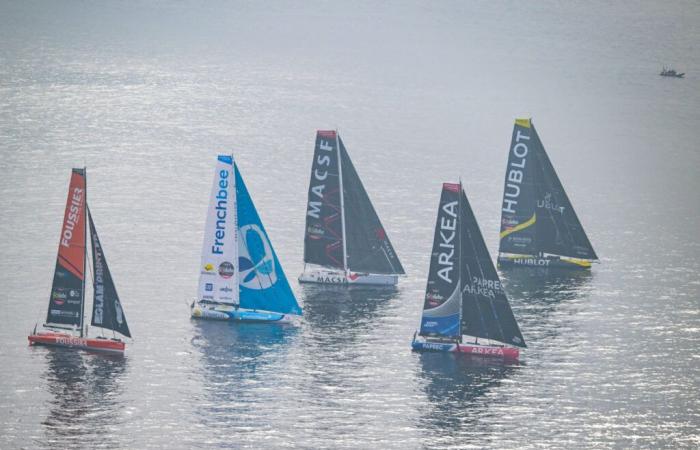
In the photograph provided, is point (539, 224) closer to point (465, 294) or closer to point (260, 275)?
point (465, 294)

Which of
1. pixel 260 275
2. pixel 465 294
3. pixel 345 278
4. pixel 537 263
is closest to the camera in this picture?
pixel 465 294

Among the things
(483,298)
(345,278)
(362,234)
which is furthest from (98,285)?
(483,298)

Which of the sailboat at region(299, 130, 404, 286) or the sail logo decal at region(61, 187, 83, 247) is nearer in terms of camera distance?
the sail logo decal at region(61, 187, 83, 247)

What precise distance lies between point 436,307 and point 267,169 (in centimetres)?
7538

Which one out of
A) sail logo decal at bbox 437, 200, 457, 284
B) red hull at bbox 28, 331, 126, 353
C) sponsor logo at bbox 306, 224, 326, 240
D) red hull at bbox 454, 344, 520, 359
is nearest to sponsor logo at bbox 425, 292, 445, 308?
sail logo decal at bbox 437, 200, 457, 284

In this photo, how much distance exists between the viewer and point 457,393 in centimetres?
10994

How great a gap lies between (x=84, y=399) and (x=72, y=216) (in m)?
14.6

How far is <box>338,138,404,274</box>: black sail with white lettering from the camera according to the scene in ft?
436

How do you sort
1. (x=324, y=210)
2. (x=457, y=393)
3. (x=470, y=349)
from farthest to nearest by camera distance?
(x=324, y=210) → (x=470, y=349) → (x=457, y=393)

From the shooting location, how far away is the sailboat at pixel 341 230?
13225 centimetres

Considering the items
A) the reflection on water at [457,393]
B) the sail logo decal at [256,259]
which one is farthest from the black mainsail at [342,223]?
the reflection on water at [457,393]

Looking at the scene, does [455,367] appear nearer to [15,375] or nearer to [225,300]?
[225,300]

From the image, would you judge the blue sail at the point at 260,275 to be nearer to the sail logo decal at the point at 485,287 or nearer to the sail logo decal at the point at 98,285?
the sail logo decal at the point at 98,285

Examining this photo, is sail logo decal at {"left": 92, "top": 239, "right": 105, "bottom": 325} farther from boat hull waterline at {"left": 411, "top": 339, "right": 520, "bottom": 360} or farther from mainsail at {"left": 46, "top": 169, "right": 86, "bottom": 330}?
boat hull waterline at {"left": 411, "top": 339, "right": 520, "bottom": 360}
